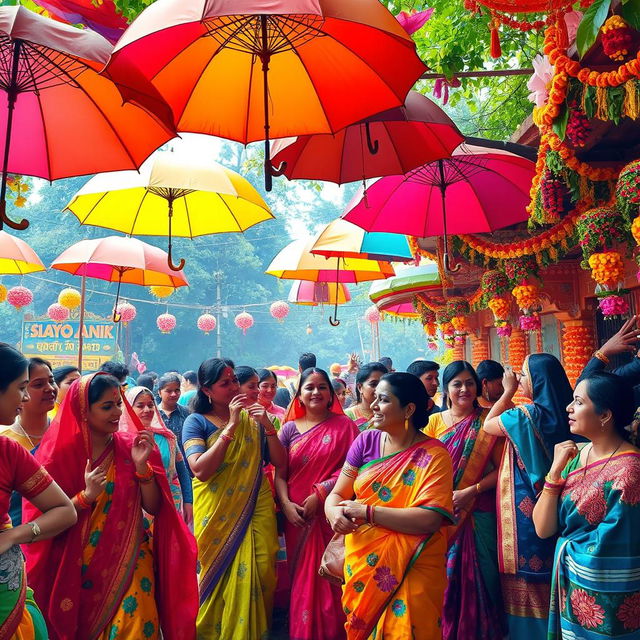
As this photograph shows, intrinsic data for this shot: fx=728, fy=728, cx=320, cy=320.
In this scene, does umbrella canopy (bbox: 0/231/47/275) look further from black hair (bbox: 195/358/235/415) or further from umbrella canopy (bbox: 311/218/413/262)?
black hair (bbox: 195/358/235/415)

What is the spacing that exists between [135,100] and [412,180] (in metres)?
3.04

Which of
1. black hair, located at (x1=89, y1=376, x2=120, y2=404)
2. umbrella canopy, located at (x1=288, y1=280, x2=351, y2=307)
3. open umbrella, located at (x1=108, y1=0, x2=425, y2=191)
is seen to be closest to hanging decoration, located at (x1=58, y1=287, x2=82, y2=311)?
umbrella canopy, located at (x1=288, y1=280, x2=351, y2=307)

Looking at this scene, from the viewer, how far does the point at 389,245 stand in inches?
300

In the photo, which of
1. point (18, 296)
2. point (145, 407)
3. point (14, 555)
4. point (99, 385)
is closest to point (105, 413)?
point (99, 385)

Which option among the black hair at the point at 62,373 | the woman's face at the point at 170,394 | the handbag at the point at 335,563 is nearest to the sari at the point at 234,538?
the handbag at the point at 335,563

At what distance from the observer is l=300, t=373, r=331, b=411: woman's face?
500 cm

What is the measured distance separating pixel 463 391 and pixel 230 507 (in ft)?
5.55

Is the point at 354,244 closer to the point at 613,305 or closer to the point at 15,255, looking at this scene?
the point at 613,305

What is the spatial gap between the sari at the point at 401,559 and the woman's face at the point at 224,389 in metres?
1.43

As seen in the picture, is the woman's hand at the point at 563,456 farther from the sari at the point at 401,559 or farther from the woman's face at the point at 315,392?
the woman's face at the point at 315,392

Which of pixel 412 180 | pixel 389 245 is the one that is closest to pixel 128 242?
pixel 389 245

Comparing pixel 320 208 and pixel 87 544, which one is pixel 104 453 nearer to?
pixel 87 544

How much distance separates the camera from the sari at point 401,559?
11.5 feet

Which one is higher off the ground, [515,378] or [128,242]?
[128,242]
